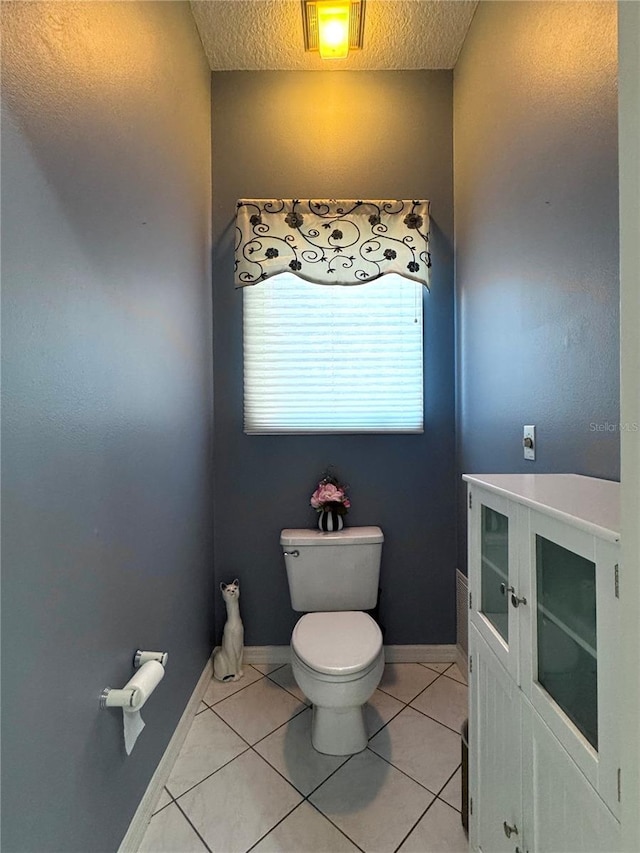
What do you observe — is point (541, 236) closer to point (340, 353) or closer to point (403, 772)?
point (340, 353)

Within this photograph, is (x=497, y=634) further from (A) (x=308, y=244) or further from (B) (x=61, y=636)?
(A) (x=308, y=244)

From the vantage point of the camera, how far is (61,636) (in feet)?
2.79

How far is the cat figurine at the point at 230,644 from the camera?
193cm

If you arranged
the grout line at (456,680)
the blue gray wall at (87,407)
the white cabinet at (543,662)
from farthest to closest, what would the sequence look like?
the grout line at (456,680) < the blue gray wall at (87,407) < the white cabinet at (543,662)

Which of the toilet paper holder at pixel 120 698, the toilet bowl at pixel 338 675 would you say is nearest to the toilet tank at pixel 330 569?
the toilet bowl at pixel 338 675

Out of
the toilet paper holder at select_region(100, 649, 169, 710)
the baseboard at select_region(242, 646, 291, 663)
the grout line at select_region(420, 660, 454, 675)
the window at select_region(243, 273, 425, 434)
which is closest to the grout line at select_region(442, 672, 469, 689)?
the grout line at select_region(420, 660, 454, 675)

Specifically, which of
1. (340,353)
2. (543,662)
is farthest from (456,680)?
(340,353)

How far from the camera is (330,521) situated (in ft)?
6.49

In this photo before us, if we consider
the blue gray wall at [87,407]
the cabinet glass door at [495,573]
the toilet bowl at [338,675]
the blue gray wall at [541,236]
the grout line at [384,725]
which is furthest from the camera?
the grout line at [384,725]

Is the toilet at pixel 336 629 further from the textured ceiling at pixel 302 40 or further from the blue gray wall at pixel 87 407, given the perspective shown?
the textured ceiling at pixel 302 40

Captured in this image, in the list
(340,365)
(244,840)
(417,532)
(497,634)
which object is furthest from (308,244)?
(244,840)

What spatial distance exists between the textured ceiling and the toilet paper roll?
8.28ft

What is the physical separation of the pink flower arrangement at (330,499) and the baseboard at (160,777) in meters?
0.92

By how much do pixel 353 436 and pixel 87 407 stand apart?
→ 4.40ft
